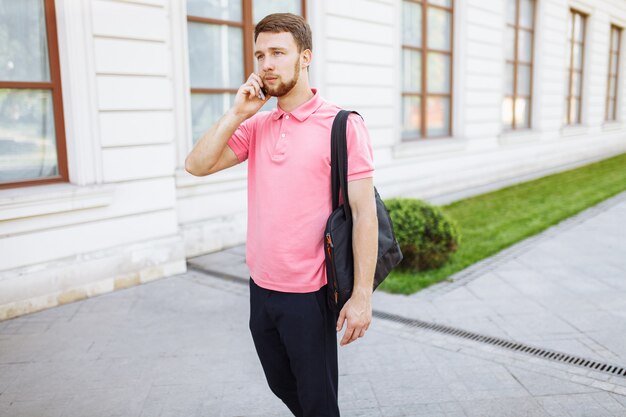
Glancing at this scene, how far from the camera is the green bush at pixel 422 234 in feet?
20.1

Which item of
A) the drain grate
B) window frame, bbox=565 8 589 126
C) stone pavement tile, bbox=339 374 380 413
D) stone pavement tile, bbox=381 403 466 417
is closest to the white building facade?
the drain grate

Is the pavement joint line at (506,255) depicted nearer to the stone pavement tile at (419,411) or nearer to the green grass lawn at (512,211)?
the green grass lawn at (512,211)

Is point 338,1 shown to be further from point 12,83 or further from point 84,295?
point 84,295

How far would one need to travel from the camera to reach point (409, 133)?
443 inches

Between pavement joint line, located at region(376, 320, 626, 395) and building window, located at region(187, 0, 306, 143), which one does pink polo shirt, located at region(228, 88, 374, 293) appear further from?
building window, located at region(187, 0, 306, 143)

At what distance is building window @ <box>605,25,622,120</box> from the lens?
2025 centimetres

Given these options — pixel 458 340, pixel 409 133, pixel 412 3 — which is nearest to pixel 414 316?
pixel 458 340

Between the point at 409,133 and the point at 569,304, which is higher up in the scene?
the point at 409,133

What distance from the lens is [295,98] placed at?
2311mm

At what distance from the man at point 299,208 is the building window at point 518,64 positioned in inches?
502

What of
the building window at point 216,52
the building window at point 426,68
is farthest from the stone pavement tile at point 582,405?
the building window at point 426,68

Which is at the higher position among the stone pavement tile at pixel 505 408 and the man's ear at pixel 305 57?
the man's ear at pixel 305 57

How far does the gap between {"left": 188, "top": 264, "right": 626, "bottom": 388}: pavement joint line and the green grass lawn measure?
2.62 ft

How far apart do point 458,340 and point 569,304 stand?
1399 mm
